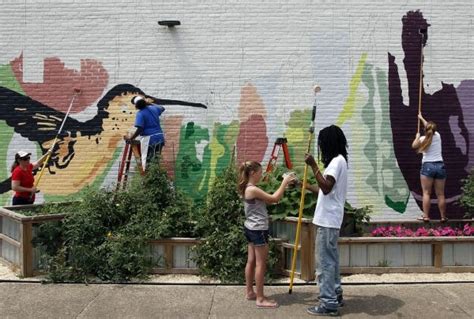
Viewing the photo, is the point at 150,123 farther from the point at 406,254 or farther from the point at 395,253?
the point at 406,254

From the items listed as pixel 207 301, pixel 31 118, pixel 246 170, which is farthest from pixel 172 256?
pixel 31 118

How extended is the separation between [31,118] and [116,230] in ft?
12.7

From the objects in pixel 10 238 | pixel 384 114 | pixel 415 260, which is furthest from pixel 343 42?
pixel 10 238

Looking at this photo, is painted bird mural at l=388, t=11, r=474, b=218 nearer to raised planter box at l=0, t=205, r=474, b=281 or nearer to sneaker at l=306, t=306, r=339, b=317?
raised planter box at l=0, t=205, r=474, b=281

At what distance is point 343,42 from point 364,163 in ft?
6.98

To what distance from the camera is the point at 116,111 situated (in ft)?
31.8

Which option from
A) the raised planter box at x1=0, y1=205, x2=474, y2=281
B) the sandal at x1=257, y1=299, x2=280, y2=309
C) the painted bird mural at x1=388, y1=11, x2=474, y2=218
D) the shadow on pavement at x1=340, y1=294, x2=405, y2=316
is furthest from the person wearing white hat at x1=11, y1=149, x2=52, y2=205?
the painted bird mural at x1=388, y1=11, x2=474, y2=218

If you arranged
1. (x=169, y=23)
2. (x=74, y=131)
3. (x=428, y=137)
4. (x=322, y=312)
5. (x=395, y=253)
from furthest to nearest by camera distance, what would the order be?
(x=74, y=131) → (x=169, y=23) → (x=428, y=137) → (x=395, y=253) → (x=322, y=312)

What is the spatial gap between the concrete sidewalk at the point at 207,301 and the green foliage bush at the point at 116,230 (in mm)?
283

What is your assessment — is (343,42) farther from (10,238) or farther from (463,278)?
(10,238)

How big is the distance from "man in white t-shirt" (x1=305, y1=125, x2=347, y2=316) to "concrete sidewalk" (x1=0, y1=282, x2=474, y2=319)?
0.24m

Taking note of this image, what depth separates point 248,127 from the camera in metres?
9.65

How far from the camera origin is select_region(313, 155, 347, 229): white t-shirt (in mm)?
5363

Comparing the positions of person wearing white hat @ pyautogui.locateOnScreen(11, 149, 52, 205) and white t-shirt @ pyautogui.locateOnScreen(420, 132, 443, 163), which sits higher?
white t-shirt @ pyautogui.locateOnScreen(420, 132, 443, 163)
